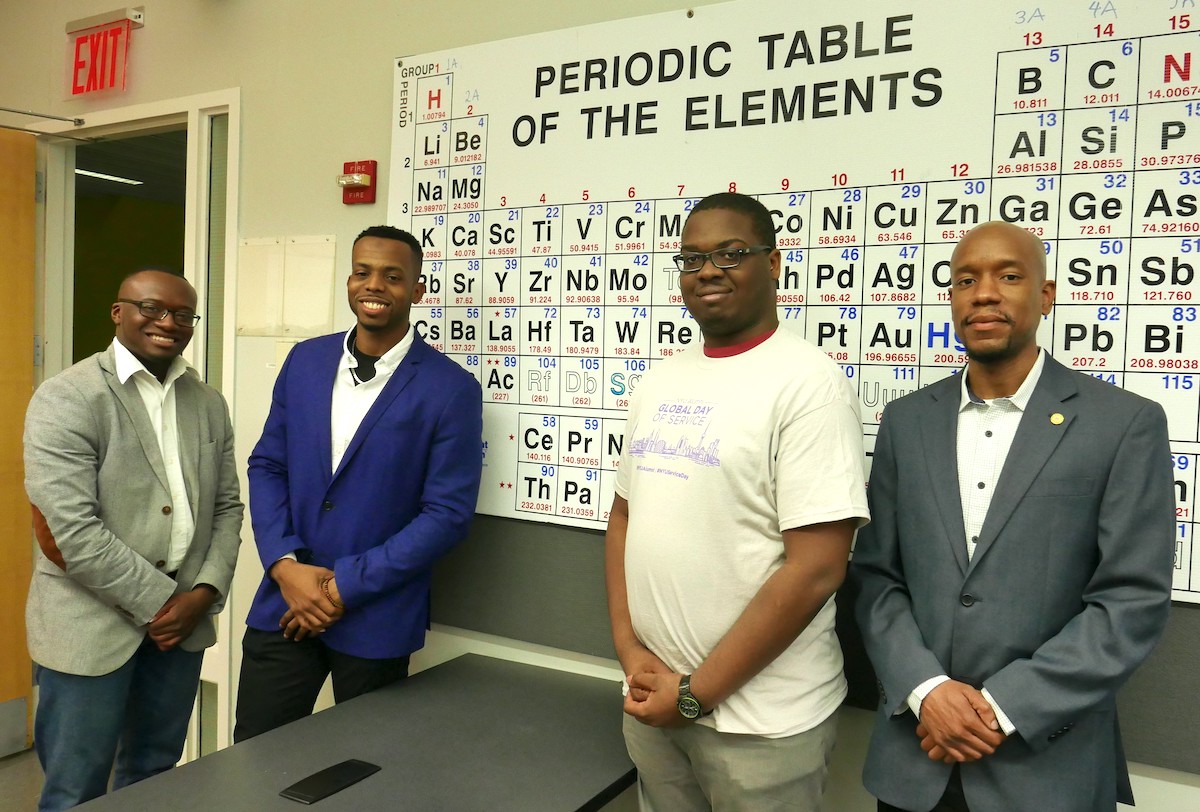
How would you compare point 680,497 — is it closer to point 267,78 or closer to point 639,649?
point 639,649

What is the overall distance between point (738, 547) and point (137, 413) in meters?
1.49

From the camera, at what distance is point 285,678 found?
79.9 inches

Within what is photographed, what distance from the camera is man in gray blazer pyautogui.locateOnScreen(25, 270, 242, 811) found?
1.86m

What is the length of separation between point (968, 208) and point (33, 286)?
3.46 m

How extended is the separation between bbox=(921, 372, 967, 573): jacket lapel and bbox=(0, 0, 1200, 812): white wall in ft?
3.73

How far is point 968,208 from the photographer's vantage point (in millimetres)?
1735

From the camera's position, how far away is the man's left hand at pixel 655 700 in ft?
4.73

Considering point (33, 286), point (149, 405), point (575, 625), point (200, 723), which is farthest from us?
point (33, 286)

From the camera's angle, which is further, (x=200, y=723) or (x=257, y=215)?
(x=200, y=723)

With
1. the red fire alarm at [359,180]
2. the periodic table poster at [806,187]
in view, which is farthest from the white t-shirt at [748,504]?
the red fire alarm at [359,180]

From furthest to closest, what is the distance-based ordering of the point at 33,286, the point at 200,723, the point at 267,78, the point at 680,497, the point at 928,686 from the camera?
the point at 33,286, the point at 200,723, the point at 267,78, the point at 680,497, the point at 928,686

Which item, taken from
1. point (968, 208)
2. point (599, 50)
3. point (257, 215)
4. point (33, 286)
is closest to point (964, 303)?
point (968, 208)

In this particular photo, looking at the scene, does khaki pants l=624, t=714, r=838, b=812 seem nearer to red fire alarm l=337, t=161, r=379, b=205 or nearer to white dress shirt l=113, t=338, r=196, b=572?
white dress shirt l=113, t=338, r=196, b=572

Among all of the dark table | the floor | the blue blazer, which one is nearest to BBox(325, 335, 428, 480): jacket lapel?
the blue blazer
